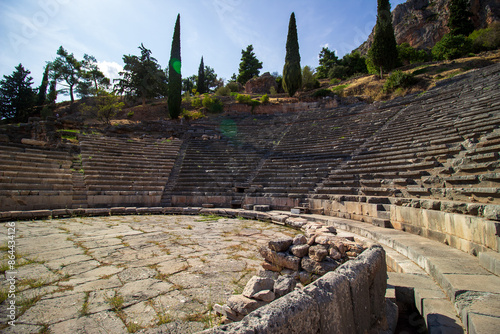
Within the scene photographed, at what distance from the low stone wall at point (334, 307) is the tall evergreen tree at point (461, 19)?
3702 centimetres

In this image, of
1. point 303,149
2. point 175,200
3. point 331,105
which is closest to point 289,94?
point 331,105

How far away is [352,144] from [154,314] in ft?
36.3

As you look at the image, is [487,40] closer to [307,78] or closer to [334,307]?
[307,78]

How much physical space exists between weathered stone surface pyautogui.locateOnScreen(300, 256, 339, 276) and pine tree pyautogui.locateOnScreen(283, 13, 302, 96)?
24.3m

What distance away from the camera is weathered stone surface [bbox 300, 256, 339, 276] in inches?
104

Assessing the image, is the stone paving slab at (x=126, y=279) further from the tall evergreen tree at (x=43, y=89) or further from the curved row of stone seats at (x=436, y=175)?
the tall evergreen tree at (x=43, y=89)

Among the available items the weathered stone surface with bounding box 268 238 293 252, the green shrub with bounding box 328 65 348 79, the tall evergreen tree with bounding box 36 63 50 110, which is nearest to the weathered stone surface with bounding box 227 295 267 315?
the weathered stone surface with bounding box 268 238 293 252

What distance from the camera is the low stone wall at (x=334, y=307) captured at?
114cm

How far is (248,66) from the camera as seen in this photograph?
3791 cm

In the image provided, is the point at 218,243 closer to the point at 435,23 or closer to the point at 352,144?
the point at 352,144

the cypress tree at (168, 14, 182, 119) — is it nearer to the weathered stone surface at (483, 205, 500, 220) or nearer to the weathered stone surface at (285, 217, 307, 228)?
the weathered stone surface at (285, 217, 307, 228)

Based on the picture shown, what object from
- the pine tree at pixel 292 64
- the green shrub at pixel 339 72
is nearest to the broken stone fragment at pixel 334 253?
the pine tree at pixel 292 64

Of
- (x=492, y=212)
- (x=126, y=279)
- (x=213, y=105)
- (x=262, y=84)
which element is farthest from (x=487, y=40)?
(x=126, y=279)

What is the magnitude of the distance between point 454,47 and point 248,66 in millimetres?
25161
